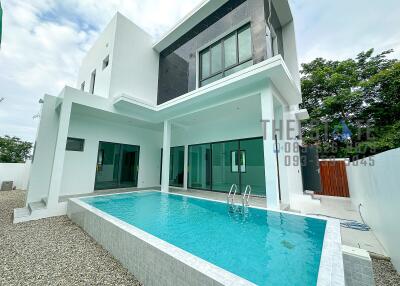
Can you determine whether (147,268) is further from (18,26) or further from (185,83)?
(18,26)

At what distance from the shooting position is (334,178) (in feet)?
33.4

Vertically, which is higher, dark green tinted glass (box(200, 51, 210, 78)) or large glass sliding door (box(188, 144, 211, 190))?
dark green tinted glass (box(200, 51, 210, 78))

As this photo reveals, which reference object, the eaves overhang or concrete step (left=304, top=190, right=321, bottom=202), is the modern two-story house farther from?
concrete step (left=304, top=190, right=321, bottom=202)

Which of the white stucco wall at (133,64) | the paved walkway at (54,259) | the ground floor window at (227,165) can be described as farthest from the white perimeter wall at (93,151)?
the paved walkway at (54,259)

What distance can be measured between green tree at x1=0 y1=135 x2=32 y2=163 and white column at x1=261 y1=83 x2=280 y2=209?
23987 millimetres

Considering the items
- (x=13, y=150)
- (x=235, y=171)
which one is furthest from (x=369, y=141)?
(x=13, y=150)

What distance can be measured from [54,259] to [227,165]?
716cm

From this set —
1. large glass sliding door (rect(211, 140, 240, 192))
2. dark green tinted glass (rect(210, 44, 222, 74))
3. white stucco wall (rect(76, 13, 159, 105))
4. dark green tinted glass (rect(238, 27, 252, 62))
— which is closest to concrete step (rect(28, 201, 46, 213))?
white stucco wall (rect(76, 13, 159, 105))

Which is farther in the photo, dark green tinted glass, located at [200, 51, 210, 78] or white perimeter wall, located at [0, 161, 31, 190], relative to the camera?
white perimeter wall, located at [0, 161, 31, 190]

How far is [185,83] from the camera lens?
9.20m

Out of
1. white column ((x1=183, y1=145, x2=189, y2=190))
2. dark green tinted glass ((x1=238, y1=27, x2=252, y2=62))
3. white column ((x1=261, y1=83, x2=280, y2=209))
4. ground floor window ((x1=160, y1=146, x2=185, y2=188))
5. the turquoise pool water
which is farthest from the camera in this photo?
ground floor window ((x1=160, y1=146, x2=185, y2=188))

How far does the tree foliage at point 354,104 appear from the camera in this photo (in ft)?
43.2

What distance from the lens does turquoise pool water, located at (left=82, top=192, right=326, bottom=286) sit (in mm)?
2310

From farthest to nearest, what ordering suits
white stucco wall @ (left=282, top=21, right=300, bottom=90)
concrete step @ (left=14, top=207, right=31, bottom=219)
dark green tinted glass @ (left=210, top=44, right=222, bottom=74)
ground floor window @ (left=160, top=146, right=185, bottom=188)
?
ground floor window @ (left=160, top=146, right=185, bottom=188), white stucco wall @ (left=282, top=21, right=300, bottom=90), dark green tinted glass @ (left=210, top=44, right=222, bottom=74), concrete step @ (left=14, top=207, right=31, bottom=219)
